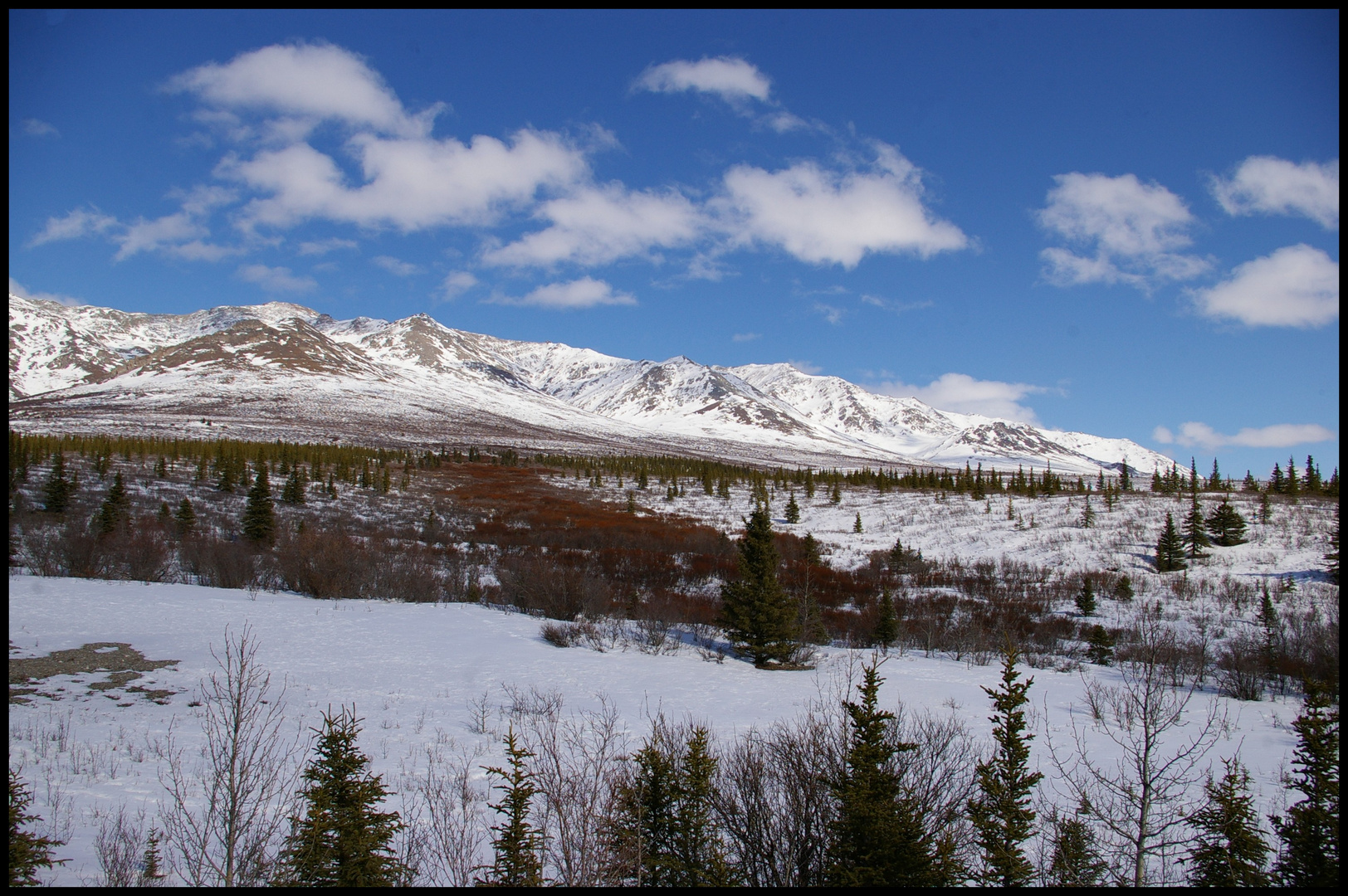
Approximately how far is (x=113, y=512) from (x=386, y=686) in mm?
23231

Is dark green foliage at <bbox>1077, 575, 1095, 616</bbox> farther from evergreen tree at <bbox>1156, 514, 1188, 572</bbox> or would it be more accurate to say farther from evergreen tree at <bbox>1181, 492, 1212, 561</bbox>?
evergreen tree at <bbox>1181, 492, 1212, 561</bbox>

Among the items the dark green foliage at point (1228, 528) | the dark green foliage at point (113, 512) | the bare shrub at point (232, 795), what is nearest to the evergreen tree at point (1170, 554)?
the dark green foliage at point (1228, 528)

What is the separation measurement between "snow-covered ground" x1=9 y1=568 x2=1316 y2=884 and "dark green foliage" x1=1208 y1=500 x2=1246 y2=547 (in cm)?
1920

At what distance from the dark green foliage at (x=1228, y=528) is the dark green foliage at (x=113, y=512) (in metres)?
50.4

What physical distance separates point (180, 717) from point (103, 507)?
23099 mm

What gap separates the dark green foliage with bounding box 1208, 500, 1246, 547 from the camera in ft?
106

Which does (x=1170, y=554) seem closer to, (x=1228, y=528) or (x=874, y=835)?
(x=1228, y=528)

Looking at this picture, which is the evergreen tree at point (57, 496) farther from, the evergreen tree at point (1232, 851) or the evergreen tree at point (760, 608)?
the evergreen tree at point (1232, 851)

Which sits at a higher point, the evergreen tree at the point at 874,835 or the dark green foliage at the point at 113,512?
the dark green foliage at the point at 113,512

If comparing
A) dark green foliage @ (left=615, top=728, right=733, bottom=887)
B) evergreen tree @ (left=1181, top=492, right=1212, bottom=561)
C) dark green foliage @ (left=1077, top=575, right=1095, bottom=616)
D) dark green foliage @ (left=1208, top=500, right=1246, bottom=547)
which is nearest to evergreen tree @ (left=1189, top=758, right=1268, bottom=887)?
dark green foliage @ (left=615, top=728, right=733, bottom=887)

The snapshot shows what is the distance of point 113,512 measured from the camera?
29.2 meters

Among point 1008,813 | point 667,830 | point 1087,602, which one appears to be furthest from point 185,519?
point 1087,602

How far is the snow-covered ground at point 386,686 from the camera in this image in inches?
389

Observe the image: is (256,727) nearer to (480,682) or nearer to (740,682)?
(480,682)
